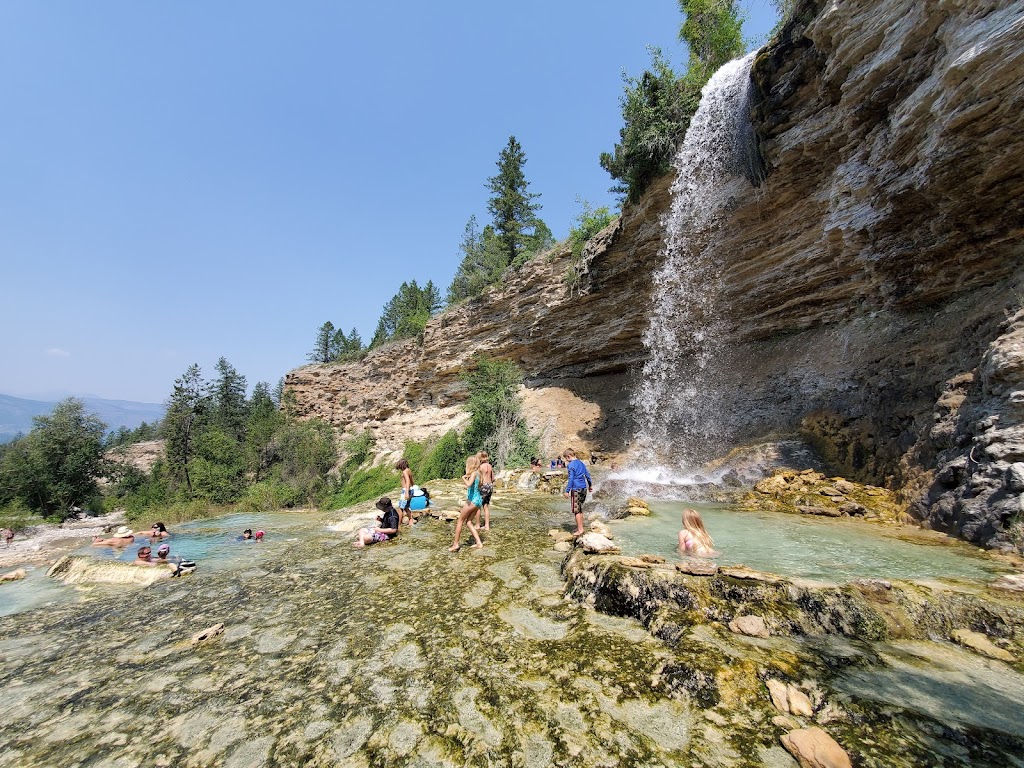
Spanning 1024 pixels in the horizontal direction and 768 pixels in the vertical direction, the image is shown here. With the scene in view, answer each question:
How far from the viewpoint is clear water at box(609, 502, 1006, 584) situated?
4.91 metres

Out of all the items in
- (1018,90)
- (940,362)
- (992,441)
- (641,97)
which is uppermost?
(641,97)

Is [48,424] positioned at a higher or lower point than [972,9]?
lower

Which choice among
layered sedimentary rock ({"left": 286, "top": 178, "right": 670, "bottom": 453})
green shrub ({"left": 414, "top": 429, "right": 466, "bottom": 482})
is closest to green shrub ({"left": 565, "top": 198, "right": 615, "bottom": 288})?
layered sedimentary rock ({"left": 286, "top": 178, "right": 670, "bottom": 453})

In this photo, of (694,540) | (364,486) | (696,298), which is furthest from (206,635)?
(364,486)

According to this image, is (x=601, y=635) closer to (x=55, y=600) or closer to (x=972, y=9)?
(x=55, y=600)

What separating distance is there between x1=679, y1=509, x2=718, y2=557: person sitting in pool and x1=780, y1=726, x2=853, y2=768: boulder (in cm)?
341

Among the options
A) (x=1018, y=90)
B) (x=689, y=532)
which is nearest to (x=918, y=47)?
(x=1018, y=90)

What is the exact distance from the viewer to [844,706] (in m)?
2.65

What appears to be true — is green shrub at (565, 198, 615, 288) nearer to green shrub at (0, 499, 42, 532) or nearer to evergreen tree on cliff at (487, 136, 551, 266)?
evergreen tree on cliff at (487, 136, 551, 266)

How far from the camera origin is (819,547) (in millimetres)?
6082

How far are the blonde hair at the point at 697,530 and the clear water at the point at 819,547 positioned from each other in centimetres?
21

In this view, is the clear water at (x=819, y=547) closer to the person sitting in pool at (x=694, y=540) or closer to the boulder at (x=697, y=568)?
the person sitting in pool at (x=694, y=540)

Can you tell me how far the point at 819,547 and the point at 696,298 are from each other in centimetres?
1331

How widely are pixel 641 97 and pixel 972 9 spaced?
9.83m
